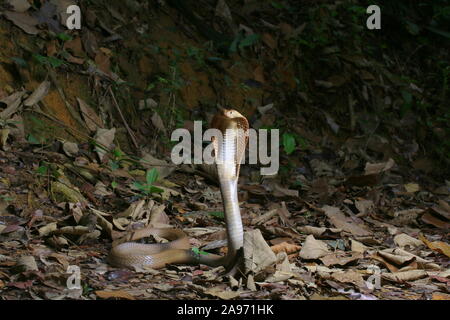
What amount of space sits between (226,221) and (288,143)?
137 inches

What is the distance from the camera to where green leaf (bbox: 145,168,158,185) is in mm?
5402

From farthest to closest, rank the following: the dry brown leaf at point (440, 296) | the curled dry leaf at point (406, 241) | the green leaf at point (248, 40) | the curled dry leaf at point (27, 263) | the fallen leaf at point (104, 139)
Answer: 1. the green leaf at point (248, 40)
2. the fallen leaf at point (104, 139)
3. the curled dry leaf at point (406, 241)
4. the dry brown leaf at point (440, 296)
5. the curled dry leaf at point (27, 263)

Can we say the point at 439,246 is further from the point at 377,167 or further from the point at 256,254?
the point at 377,167

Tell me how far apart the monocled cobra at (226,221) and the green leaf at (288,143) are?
3.14 meters

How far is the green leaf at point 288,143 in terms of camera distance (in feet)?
23.2

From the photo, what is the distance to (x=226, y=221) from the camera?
376 cm

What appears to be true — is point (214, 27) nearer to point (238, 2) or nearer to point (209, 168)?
point (238, 2)

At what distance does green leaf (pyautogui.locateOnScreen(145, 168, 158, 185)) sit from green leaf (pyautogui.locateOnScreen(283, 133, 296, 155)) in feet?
6.83

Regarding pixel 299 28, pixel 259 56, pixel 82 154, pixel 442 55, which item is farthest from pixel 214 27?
pixel 442 55

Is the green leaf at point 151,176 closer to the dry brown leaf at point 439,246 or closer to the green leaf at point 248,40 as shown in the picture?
the dry brown leaf at point 439,246

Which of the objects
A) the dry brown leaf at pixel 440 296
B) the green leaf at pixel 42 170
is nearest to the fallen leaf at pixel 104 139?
the green leaf at pixel 42 170

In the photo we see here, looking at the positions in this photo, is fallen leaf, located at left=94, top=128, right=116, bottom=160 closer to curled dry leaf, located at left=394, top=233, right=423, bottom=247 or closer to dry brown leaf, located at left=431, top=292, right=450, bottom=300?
curled dry leaf, located at left=394, top=233, right=423, bottom=247

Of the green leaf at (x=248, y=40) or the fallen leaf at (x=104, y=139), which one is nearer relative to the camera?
the fallen leaf at (x=104, y=139)

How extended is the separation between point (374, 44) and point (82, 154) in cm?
535
